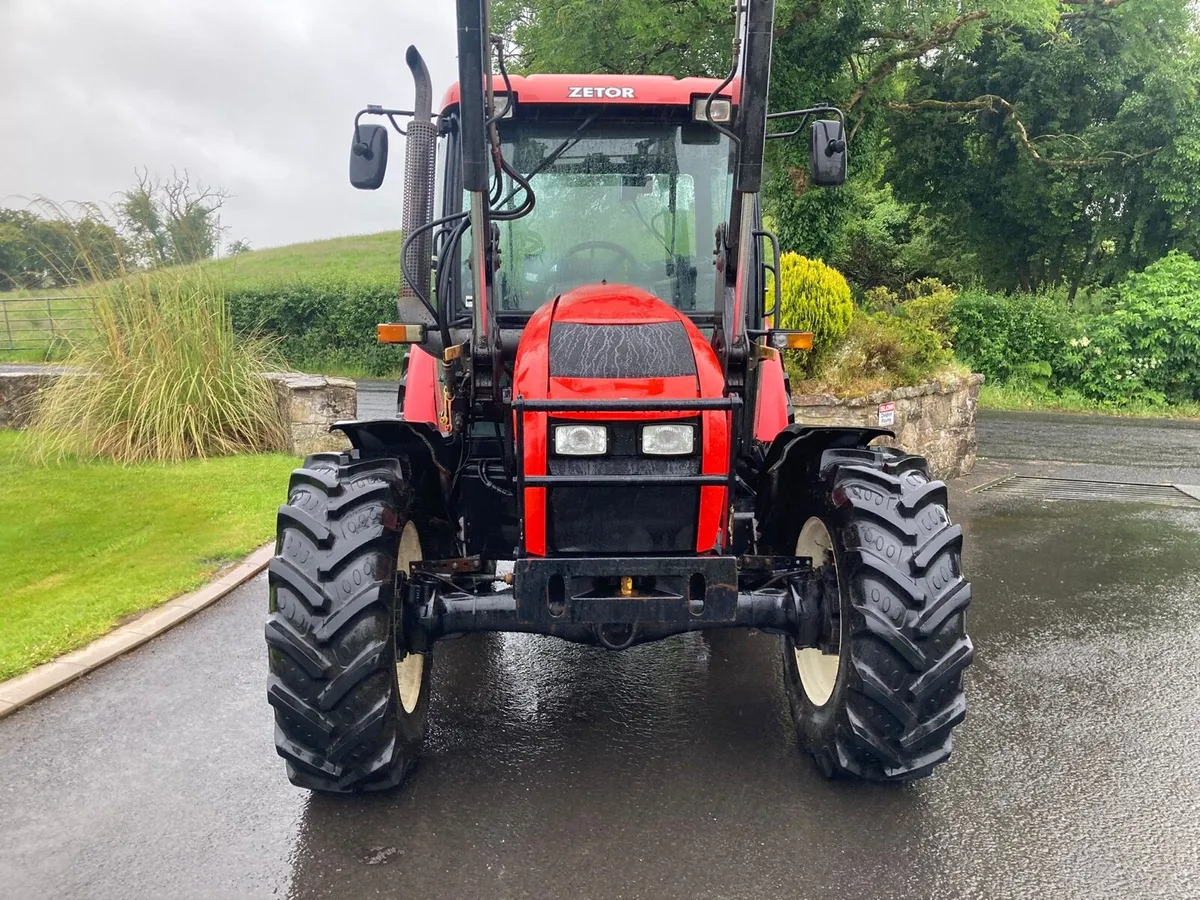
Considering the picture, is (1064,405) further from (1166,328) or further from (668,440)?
(668,440)

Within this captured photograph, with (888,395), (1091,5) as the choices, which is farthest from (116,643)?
(1091,5)

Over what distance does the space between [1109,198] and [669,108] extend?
17186 mm

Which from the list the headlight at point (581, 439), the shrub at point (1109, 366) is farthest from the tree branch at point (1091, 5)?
the headlight at point (581, 439)

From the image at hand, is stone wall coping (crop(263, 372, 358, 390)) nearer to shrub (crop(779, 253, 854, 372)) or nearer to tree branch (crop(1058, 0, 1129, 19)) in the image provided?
shrub (crop(779, 253, 854, 372))

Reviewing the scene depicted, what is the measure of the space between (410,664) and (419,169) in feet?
6.58

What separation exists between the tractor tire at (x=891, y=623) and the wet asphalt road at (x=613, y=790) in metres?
0.25

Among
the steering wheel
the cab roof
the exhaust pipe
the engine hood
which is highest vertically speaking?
the cab roof

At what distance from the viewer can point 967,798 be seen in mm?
3426

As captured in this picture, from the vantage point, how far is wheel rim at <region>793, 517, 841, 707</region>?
354cm

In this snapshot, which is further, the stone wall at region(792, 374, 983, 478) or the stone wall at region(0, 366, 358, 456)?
the stone wall at region(0, 366, 358, 456)

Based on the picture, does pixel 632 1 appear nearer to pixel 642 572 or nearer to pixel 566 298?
pixel 566 298

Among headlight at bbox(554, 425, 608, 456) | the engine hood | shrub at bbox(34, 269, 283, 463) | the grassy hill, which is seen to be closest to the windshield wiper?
the engine hood

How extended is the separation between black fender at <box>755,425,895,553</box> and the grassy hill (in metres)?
29.7

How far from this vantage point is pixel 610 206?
410cm
